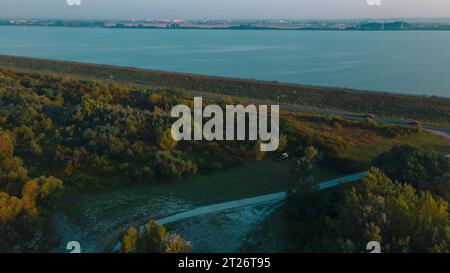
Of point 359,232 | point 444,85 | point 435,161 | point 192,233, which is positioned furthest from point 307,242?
point 444,85

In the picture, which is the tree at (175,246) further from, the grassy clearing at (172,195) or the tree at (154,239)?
the grassy clearing at (172,195)

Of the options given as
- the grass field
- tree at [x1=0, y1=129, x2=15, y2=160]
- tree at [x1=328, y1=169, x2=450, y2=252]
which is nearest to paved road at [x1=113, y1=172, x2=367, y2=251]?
the grass field

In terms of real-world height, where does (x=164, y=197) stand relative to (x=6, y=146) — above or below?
below

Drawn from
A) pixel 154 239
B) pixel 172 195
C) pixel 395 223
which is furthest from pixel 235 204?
pixel 395 223

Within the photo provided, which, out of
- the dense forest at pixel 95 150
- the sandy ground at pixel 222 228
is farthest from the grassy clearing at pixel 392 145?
the sandy ground at pixel 222 228

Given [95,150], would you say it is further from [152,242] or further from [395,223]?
[395,223]
